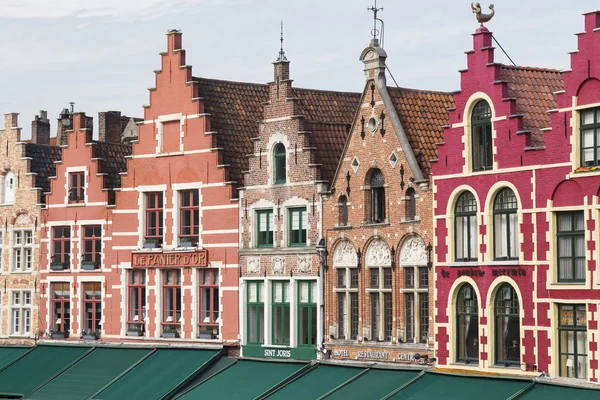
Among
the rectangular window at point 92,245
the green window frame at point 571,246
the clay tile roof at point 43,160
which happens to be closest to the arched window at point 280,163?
the rectangular window at point 92,245

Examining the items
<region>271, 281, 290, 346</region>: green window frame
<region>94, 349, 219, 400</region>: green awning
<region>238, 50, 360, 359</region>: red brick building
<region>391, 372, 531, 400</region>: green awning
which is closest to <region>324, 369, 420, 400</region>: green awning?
<region>391, 372, 531, 400</region>: green awning

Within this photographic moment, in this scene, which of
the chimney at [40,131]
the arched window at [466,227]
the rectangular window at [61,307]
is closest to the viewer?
the arched window at [466,227]

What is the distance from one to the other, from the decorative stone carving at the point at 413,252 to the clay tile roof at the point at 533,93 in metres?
3.99

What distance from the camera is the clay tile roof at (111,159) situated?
43.6 metres

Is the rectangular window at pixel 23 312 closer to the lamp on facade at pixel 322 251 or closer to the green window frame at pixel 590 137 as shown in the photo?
the lamp on facade at pixel 322 251

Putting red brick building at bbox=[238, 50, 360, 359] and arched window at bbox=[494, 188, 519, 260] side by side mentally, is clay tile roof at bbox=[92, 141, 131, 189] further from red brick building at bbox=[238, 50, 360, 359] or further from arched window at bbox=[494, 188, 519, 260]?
arched window at bbox=[494, 188, 519, 260]

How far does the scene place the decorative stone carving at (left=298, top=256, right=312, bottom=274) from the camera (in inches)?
1442

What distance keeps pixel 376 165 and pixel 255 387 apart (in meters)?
6.24

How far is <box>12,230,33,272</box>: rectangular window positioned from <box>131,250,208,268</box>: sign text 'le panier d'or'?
5.21m

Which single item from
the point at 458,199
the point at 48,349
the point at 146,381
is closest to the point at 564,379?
the point at 458,199

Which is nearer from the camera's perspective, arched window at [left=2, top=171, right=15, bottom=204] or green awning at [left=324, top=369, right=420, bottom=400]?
green awning at [left=324, top=369, right=420, bottom=400]

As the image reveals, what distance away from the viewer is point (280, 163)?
3747 centimetres

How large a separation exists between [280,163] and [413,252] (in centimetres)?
547

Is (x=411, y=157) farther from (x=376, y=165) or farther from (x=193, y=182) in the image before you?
(x=193, y=182)
